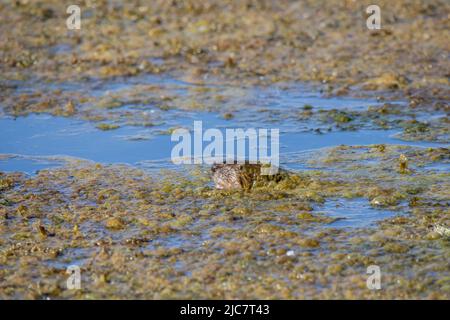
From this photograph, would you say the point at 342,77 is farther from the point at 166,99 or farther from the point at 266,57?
the point at 166,99

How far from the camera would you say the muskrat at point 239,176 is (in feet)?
23.9

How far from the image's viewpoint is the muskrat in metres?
7.27

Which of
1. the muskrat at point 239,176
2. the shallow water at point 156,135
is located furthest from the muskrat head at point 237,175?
the shallow water at point 156,135

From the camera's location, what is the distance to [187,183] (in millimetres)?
7625

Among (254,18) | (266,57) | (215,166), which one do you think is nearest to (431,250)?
(215,166)

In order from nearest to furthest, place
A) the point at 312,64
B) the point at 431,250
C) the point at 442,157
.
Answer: the point at 431,250, the point at 442,157, the point at 312,64

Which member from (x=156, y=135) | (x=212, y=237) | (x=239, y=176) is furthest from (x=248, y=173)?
(x=156, y=135)

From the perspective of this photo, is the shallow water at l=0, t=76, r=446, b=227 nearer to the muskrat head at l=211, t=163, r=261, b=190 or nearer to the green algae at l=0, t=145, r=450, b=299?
the green algae at l=0, t=145, r=450, b=299

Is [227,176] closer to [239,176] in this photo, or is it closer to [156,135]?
[239,176]

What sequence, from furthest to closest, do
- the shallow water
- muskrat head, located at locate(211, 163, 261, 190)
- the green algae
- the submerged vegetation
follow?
the shallow water < muskrat head, located at locate(211, 163, 261, 190) < the submerged vegetation < the green algae

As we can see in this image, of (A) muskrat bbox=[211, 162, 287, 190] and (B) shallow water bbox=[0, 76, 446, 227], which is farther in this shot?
(B) shallow water bbox=[0, 76, 446, 227]

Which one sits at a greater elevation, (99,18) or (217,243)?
(99,18)

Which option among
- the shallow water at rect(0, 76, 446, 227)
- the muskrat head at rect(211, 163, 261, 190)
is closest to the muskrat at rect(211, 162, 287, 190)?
the muskrat head at rect(211, 163, 261, 190)
